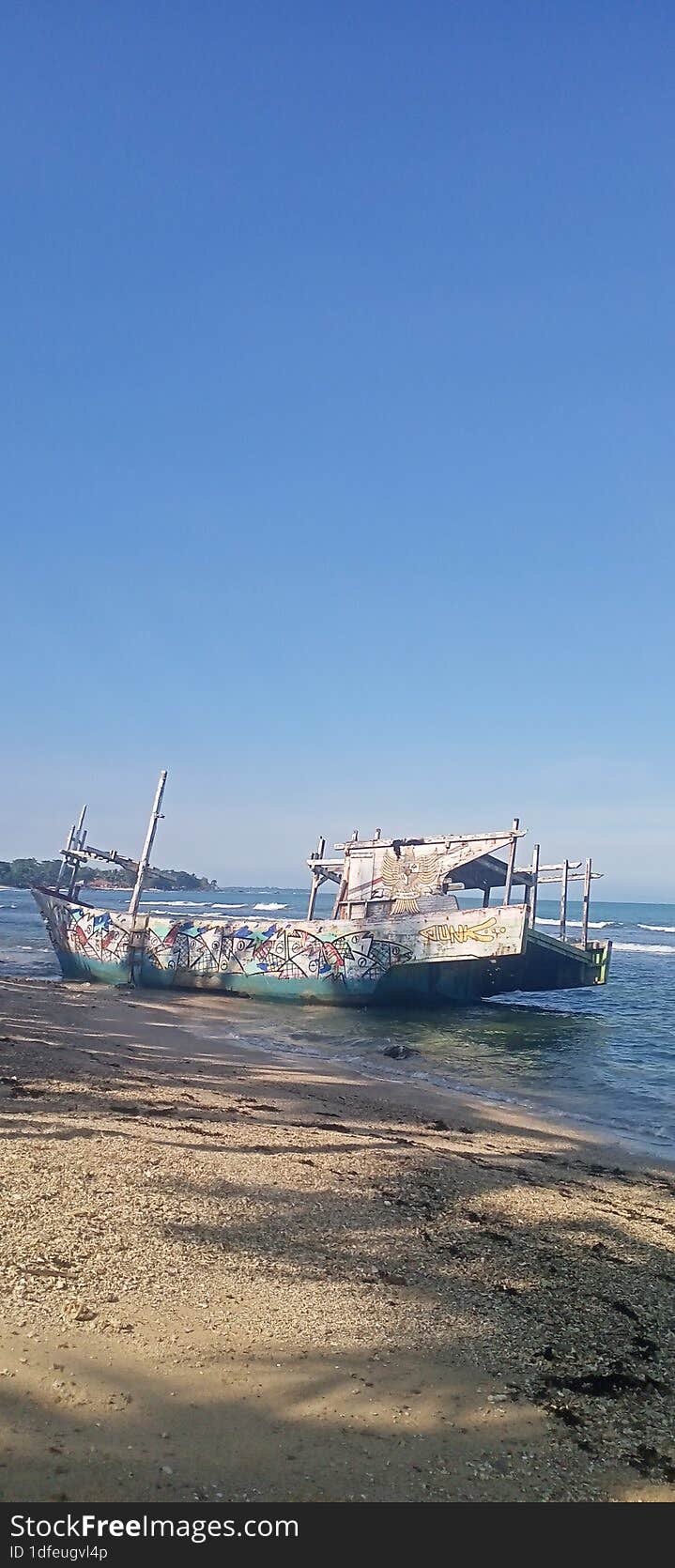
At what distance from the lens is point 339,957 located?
28.8 m

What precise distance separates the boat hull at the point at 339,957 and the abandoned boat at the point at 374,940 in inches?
1.5

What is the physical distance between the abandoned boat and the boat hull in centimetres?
4

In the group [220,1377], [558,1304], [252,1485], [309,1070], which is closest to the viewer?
[252,1485]

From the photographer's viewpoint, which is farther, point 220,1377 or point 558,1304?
point 558,1304

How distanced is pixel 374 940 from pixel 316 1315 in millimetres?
23249

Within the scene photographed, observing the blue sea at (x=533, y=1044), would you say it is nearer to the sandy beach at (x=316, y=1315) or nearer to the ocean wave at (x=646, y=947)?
the sandy beach at (x=316, y=1315)

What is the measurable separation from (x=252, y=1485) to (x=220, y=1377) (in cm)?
90

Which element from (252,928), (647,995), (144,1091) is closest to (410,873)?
(252,928)

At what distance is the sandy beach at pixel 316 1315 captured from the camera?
3.96 metres

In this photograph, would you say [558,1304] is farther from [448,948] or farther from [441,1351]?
[448,948]

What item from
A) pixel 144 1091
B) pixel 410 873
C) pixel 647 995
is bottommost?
pixel 144 1091

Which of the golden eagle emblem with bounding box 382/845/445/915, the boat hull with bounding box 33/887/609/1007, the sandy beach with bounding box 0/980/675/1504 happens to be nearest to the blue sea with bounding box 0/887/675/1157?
the boat hull with bounding box 33/887/609/1007

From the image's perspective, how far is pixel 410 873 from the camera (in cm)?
3041
